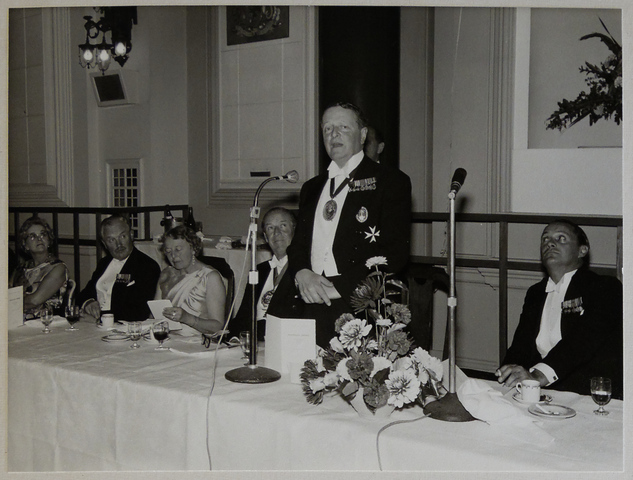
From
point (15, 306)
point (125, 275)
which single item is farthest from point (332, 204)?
point (125, 275)

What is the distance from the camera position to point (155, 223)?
5.29m

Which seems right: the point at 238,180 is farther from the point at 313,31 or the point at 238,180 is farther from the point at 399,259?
the point at 399,259

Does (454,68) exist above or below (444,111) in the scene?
above

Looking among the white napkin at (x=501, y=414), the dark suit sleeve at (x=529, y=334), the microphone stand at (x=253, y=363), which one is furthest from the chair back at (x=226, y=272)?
the white napkin at (x=501, y=414)

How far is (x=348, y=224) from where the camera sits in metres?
2.46

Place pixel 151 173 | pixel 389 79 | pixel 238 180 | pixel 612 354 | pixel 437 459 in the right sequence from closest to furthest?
1. pixel 437 459
2. pixel 612 354
3. pixel 389 79
4. pixel 238 180
5. pixel 151 173

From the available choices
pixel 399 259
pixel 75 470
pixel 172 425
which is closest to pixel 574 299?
pixel 399 259

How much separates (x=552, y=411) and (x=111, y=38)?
4.49 meters

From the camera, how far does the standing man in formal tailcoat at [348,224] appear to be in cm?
238

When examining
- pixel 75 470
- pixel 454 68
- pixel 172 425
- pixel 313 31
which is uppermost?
pixel 313 31

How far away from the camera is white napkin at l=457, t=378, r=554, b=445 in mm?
1483

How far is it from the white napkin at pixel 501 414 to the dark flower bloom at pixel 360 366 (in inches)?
9.8

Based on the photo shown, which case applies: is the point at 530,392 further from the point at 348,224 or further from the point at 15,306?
the point at 15,306

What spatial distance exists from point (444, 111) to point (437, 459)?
131 inches
